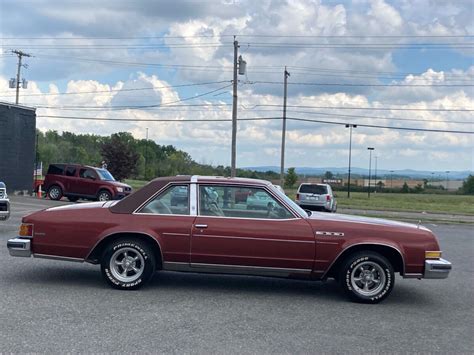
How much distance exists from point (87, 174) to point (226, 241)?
812 inches

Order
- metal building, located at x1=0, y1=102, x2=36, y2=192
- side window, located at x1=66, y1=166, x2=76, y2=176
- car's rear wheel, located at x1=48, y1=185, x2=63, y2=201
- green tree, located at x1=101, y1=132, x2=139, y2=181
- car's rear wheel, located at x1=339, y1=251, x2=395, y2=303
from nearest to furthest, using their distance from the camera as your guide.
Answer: car's rear wheel, located at x1=339, y1=251, x2=395, y2=303 < side window, located at x1=66, y1=166, x2=76, y2=176 < car's rear wheel, located at x1=48, y1=185, x2=63, y2=201 < metal building, located at x1=0, y1=102, x2=36, y2=192 < green tree, located at x1=101, y1=132, x2=139, y2=181

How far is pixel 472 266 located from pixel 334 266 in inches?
179

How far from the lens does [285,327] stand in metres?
5.71

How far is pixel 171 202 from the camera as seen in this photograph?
A: 7.17 meters

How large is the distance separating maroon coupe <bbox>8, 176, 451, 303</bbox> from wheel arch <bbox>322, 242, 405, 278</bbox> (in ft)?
0.04

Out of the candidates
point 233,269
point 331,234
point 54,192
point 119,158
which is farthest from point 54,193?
point 119,158

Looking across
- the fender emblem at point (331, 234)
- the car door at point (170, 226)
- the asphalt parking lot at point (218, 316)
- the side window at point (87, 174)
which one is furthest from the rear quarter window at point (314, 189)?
the car door at point (170, 226)

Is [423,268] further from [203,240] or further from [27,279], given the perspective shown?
[27,279]

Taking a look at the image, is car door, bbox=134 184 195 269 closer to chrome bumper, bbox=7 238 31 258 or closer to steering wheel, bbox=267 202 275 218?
steering wheel, bbox=267 202 275 218

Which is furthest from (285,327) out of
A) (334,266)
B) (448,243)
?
(448,243)

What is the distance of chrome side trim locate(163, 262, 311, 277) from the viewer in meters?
6.94

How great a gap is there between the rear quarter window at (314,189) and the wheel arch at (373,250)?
731 inches

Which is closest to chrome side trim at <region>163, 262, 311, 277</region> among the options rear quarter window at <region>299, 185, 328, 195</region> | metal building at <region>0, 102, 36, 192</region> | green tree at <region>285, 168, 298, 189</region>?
rear quarter window at <region>299, 185, 328, 195</region>

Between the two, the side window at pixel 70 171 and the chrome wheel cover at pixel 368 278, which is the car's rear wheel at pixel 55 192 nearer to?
the side window at pixel 70 171
